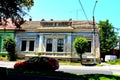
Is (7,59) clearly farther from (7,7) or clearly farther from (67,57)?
(7,7)

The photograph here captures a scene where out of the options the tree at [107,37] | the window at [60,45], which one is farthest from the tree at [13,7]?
the tree at [107,37]

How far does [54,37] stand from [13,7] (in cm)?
2563

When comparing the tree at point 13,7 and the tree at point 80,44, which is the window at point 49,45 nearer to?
the tree at point 80,44

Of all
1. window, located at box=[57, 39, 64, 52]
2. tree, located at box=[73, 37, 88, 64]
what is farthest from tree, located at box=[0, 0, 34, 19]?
window, located at box=[57, 39, 64, 52]

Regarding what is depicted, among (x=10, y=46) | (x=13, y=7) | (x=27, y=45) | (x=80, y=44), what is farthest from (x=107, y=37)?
(x=13, y=7)

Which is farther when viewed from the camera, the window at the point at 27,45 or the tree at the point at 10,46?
the window at the point at 27,45

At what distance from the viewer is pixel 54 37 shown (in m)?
44.2

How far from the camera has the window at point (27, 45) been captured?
45.3 m

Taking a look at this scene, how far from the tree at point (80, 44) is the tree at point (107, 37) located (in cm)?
2702

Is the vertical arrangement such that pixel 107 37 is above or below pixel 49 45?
above

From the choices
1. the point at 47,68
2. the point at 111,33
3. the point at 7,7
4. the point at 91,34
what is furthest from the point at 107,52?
the point at 7,7

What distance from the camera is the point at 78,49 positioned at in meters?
40.6

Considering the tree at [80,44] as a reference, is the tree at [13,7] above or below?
above

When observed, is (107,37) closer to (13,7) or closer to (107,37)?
(107,37)
